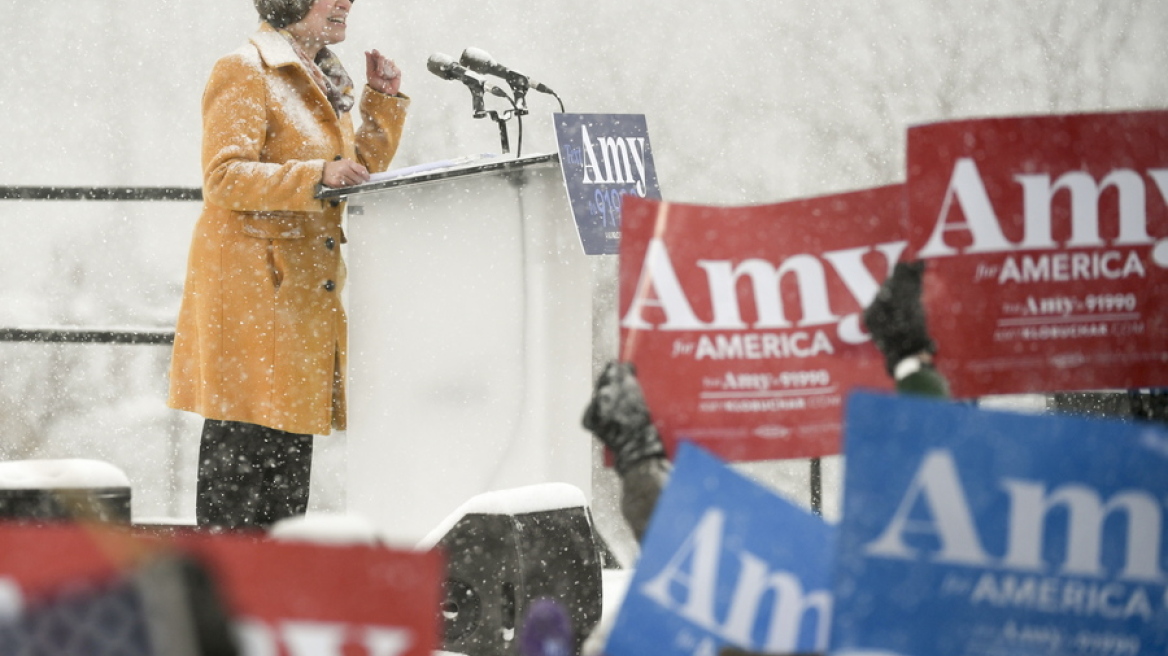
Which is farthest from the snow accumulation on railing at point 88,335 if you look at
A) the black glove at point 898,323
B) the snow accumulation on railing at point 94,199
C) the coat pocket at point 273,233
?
the black glove at point 898,323

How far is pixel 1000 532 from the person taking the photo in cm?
60

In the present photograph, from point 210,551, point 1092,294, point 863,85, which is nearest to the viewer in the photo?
point 210,551

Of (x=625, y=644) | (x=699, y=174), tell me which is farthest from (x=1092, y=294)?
(x=699, y=174)

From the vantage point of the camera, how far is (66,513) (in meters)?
0.85

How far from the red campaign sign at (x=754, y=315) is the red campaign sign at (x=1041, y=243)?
5 centimetres

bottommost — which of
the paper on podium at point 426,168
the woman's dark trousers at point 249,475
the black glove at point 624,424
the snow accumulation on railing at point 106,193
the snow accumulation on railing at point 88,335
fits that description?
the woman's dark trousers at point 249,475

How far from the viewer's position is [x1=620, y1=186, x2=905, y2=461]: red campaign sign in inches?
33.3

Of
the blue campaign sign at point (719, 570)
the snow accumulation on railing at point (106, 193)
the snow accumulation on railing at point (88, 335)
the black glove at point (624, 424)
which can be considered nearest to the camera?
the blue campaign sign at point (719, 570)

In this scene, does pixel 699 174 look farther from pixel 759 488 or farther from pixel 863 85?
pixel 759 488

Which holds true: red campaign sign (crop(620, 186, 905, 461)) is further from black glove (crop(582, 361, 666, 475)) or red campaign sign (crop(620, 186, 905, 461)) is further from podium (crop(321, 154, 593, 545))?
podium (crop(321, 154, 593, 545))

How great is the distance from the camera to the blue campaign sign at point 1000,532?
594mm

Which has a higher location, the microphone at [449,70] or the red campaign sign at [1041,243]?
the microphone at [449,70]

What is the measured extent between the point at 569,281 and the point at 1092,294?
3.55 ft

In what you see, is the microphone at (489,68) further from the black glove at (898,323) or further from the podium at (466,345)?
the black glove at (898,323)
